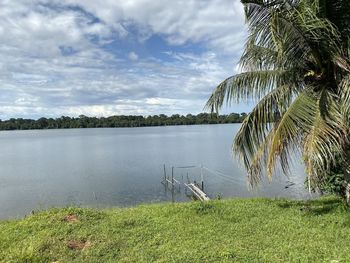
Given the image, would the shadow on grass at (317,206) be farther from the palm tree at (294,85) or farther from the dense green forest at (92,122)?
the dense green forest at (92,122)

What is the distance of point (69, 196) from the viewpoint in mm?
20672

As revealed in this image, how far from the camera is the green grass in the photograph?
6109mm

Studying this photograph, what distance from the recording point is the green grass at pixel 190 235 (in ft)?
20.0

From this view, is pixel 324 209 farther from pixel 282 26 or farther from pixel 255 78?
pixel 282 26

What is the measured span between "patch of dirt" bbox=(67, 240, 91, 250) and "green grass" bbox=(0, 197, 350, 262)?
0.06 feet

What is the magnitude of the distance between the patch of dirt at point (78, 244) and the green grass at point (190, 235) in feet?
0.06

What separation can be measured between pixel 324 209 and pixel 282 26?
179 inches

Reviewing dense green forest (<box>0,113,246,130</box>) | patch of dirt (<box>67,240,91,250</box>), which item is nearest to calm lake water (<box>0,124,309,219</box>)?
patch of dirt (<box>67,240,91,250</box>)

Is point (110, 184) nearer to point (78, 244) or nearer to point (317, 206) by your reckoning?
point (317, 206)

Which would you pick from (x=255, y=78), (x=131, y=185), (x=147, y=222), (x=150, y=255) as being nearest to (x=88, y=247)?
(x=150, y=255)

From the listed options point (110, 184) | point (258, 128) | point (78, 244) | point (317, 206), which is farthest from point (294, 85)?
point (110, 184)

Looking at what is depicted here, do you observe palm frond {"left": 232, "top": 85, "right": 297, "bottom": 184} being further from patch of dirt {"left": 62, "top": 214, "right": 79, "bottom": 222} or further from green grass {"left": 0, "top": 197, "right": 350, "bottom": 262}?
patch of dirt {"left": 62, "top": 214, "right": 79, "bottom": 222}

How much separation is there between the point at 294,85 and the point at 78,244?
533 centimetres

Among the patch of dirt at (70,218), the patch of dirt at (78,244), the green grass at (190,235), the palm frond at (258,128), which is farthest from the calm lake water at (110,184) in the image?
the patch of dirt at (78,244)
